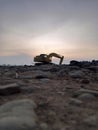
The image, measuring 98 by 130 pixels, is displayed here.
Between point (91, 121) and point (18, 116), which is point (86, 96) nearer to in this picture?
point (91, 121)

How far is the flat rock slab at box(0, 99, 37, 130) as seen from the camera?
13.2ft

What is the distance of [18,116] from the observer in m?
4.38

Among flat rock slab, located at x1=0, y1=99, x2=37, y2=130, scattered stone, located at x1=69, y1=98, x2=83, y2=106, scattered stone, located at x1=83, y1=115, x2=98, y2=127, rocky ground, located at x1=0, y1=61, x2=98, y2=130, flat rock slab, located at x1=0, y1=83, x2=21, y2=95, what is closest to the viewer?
flat rock slab, located at x1=0, y1=99, x2=37, y2=130

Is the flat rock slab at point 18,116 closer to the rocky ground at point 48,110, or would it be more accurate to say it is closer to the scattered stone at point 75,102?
the rocky ground at point 48,110

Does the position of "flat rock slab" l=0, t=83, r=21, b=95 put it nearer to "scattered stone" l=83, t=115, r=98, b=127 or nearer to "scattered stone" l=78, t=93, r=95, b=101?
"scattered stone" l=78, t=93, r=95, b=101

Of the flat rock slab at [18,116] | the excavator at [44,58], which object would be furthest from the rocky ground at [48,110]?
the excavator at [44,58]

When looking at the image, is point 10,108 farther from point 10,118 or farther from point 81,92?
point 81,92

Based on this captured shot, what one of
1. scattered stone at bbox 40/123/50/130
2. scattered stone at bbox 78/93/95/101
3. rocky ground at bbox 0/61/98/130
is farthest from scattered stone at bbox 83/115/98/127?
scattered stone at bbox 78/93/95/101

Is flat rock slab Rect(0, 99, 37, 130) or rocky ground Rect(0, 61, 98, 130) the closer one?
flat rock slab Rect(0, 99, 37, 130)

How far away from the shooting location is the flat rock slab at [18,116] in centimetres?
402

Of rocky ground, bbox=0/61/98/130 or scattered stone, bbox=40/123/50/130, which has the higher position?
rocky ground, bbox=0/61/98/130

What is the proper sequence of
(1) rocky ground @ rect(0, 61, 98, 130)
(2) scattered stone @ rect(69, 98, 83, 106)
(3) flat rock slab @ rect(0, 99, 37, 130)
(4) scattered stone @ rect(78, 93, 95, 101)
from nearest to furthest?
(3) flat rock slab @ rect(0, 99, 37, 130), (1) rocky ground @ rect(0, 61, 98, 130), (2) scattered stone @ rect(69, 98, 83, 106), (4) scattered stone @ rect(78, 93, 95, 101)

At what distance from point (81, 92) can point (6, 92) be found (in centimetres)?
158

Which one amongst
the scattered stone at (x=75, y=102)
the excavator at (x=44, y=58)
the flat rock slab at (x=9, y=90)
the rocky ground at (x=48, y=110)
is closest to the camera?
the rocky ground at (x=48, y=110)
